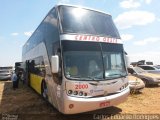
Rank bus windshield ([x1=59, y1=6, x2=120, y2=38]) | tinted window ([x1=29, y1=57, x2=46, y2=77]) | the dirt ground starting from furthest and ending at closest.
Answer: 1. tinted window ([x1=29, y1=57, x2=46, y2=77])
2. the dirt ground
3. bus windshield ([x1=59, y1=6, x2=120, y2=38])

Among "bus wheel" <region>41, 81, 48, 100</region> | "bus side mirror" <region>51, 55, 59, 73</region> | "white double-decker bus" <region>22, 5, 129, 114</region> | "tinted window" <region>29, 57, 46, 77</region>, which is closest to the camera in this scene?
"bus side mirror" <region>51, 55, 59, 73</region>

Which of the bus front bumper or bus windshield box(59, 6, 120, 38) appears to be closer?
the bus front bumper

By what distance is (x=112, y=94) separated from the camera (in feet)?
27.8

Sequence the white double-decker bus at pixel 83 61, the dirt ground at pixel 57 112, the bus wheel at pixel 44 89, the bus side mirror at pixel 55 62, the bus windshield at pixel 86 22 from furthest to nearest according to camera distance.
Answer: the bus wheel at pixel 44 89, the dirt ground at pixel 57 112, the bus windshield at pixel 86 22, the white double-decker bus at pixel 83 61, the bus side mirror at pixel 55 62

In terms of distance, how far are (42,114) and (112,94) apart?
10.00ft

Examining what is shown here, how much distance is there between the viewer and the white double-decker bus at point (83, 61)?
25.2 ft

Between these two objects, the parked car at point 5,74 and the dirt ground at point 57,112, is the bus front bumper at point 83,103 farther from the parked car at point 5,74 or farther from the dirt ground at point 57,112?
the parked car at point 5,74

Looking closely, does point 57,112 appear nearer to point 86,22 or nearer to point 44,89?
point 44,89

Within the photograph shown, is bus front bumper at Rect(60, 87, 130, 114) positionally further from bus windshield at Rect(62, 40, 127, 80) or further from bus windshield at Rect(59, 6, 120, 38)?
bus windshield at Rect(59, 6, 120, 38)

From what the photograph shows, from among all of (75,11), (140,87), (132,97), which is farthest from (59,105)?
(140,87)

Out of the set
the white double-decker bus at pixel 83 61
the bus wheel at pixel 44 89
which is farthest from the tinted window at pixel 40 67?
the white double-decker bus at pixel 83 61

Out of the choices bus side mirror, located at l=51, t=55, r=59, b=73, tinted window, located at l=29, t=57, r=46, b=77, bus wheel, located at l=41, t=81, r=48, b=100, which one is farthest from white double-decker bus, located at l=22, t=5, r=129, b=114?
tinted window, located at l=29, t=57, r=46, b=77

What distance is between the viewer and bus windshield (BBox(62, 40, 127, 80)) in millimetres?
7852

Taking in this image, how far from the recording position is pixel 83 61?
812 centimetres
